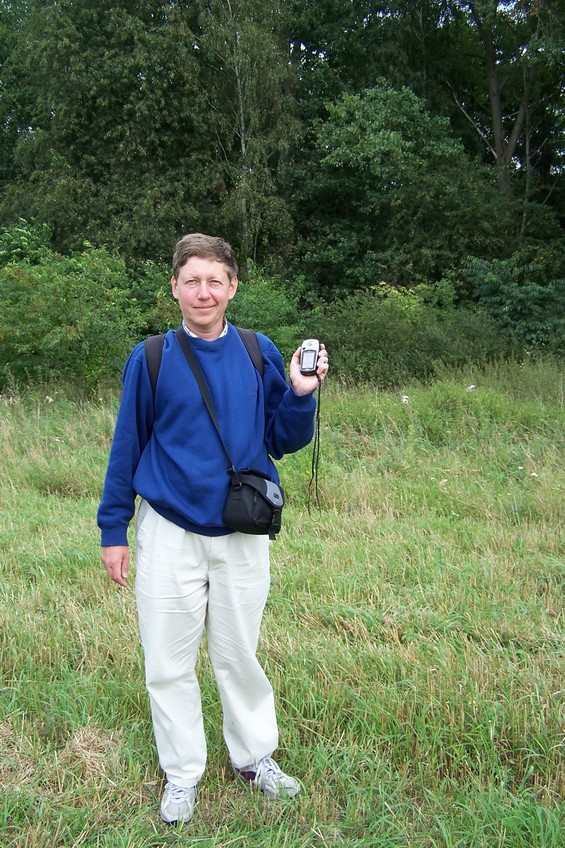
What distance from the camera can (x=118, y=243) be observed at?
65.1ft

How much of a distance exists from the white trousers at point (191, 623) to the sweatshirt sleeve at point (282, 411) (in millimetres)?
374

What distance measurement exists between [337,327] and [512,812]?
43.0 feet

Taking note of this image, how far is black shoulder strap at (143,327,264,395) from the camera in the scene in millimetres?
2480

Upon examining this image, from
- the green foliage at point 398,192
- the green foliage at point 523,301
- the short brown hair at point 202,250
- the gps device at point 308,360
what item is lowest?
the gps device at point 308,360

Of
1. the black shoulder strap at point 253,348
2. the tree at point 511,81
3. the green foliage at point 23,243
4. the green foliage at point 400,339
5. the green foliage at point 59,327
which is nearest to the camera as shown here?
the black shoulder strap at point 253,348

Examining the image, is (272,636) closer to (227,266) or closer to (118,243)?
(227,266)

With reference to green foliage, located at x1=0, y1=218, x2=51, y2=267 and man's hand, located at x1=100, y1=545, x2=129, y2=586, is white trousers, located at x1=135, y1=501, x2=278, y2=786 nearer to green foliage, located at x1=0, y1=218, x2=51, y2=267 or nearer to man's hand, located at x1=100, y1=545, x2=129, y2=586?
man's hand, located at x1=100, y1=545, x2=129, y2=586

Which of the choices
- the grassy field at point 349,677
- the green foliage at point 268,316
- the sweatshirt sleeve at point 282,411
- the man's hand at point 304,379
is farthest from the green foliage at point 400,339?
the man's hand at point 304,379

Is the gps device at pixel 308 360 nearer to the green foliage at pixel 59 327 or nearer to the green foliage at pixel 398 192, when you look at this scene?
the green foliage at pixel 59 327

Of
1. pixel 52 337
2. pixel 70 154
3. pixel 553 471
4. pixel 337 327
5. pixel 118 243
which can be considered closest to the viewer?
pixel 553 471

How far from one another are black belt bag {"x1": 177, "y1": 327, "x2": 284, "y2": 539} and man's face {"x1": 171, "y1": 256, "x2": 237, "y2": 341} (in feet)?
0.34

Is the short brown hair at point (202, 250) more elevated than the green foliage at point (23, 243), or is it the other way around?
the green foliage at point (23, 243)

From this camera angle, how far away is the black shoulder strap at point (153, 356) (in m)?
2.48

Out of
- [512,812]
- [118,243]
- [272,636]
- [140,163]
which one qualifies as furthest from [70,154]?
[512,812]
